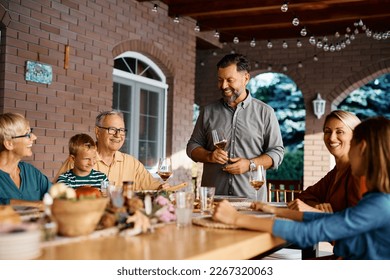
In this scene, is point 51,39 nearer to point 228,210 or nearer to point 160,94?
point 160,94

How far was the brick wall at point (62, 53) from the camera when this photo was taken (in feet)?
14.6

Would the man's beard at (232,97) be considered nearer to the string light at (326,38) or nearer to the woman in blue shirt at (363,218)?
the woman in blue shirt at (363,218)

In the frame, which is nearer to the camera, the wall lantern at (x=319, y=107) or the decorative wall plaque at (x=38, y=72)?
the decorative wall plaque at (x=38, y=72)

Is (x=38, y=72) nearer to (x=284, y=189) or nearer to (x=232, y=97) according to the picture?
(x=232, y=97)

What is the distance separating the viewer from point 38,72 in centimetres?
466

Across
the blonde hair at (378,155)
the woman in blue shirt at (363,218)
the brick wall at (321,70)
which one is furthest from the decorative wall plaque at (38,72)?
the brick wall at (321,70)

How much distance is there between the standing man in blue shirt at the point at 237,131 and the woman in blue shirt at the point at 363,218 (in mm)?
1386

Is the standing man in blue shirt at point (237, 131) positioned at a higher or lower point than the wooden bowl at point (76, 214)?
higher

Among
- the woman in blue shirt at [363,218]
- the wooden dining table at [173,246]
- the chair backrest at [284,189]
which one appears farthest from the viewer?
the chair backrest at [284,189]

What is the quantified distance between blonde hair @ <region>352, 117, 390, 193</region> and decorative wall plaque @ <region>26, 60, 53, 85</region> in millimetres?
3634

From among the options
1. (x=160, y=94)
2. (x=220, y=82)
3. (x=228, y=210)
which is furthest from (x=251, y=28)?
(x=228, y=210)

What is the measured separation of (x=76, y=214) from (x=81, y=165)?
4.32 ft

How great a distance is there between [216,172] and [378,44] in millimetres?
5435
